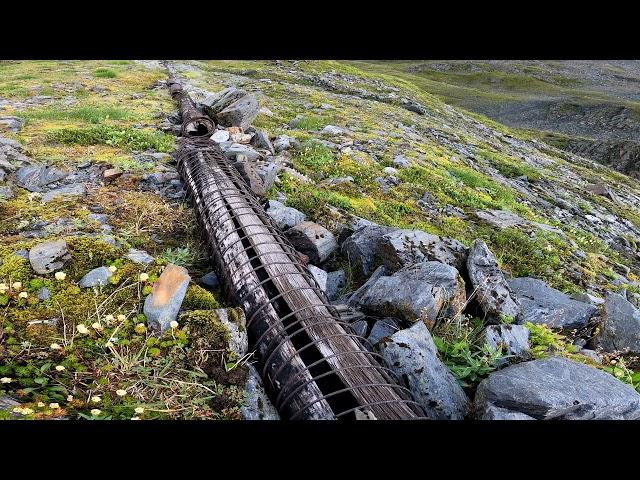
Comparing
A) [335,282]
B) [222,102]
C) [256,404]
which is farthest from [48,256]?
[222,102]

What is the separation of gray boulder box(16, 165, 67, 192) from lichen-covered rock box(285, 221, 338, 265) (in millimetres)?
4071

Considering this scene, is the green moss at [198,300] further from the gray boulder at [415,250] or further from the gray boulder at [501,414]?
the gray boulder at [501,414]

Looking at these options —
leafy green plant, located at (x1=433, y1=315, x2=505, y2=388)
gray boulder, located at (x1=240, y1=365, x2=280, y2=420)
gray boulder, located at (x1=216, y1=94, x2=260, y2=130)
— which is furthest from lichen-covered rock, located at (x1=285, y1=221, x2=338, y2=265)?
gray boulder, located at (x1=216, y1=94, x2=260, y2=130)

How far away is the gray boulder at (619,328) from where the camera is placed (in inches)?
205

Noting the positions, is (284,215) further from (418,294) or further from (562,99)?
(562,99)

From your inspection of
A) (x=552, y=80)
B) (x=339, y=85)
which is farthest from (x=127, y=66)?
(x=552, y=80)

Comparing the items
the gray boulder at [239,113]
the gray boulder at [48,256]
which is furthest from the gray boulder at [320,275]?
the gray boulder at [239,113]

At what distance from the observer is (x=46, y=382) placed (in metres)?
3.24

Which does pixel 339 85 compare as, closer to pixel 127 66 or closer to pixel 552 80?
pixel 127 66

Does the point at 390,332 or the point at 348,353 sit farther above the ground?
the point at 348,353

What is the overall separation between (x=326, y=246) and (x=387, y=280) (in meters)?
1.38

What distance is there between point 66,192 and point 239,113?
5.24 m

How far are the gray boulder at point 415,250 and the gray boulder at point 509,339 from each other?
1355 mm

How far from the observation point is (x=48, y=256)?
4.53 m
